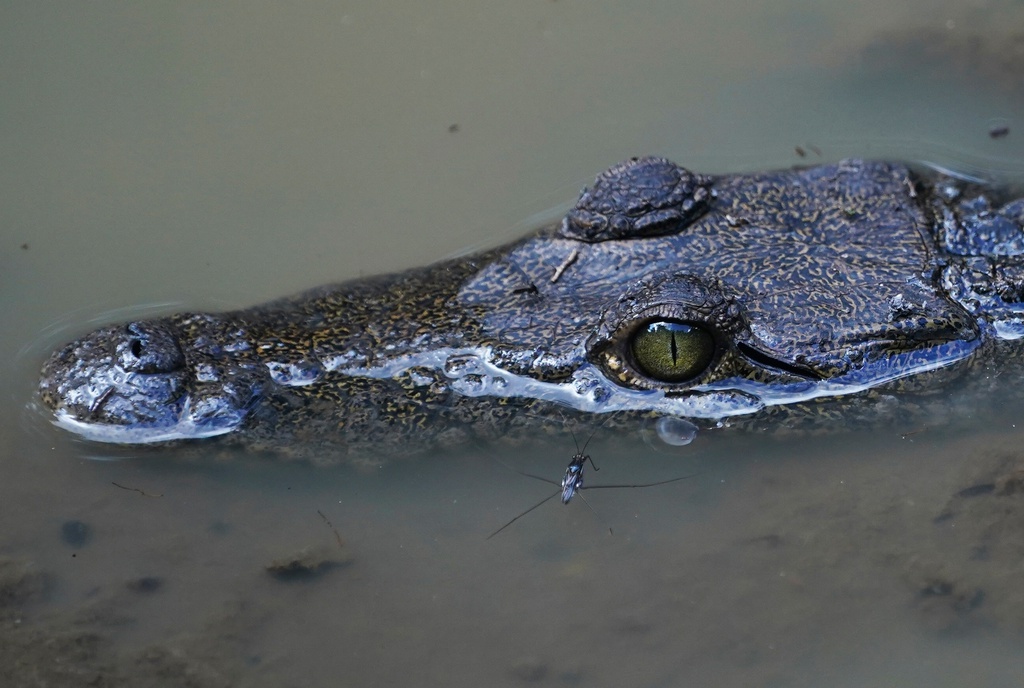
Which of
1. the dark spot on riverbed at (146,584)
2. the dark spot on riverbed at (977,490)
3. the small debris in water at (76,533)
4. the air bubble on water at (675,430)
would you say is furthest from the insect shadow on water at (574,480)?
the small debris in water at (76,533)

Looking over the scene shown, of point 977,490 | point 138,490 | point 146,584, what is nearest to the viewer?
point 146,584

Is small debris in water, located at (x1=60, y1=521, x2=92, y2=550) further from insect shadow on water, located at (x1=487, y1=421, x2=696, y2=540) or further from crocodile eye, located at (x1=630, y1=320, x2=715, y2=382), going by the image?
crocodile eye, located at (x1=630, y1=320, x2=715, y2=382)

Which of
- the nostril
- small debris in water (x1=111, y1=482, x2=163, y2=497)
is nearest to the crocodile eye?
the nostril

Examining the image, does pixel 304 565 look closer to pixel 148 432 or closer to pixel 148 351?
pixel 148 432

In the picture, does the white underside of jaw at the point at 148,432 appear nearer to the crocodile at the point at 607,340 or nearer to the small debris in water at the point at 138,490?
the crocodile at the point at 607,340

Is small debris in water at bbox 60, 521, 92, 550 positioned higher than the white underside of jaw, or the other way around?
the white underside of jaw

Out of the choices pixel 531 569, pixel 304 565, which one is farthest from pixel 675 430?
pixel 304 565
